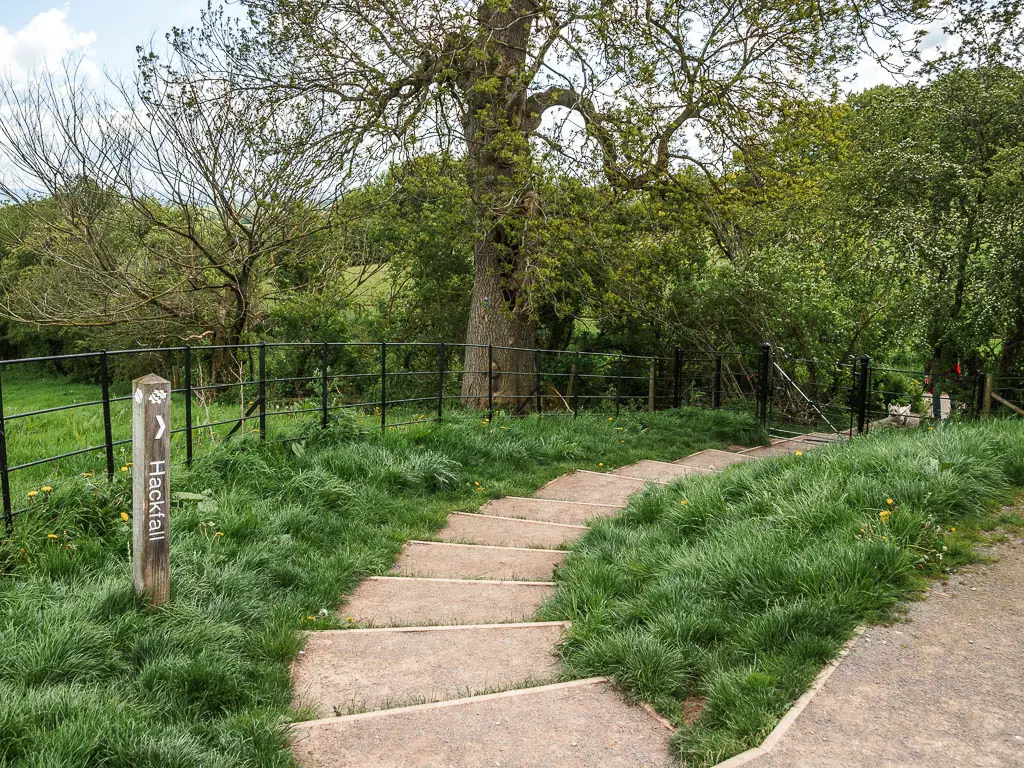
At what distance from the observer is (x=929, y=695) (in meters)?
2.87

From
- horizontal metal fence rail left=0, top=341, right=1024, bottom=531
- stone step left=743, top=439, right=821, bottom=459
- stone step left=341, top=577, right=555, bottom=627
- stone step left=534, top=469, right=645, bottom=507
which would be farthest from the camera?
horizontal metal fence rail left=0, top=341, right=1024, bottom=531

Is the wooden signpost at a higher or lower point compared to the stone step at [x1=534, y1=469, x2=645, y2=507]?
higher

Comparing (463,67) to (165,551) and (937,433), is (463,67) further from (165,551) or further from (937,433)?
(165,551)

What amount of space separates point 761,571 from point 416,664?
1.85 meters

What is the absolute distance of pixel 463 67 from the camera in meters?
11.1

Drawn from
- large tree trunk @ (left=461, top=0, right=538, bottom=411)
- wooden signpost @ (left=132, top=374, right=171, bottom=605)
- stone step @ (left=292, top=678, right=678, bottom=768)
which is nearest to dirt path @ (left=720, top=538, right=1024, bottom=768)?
stone step @ (left=292, top=678, right=678, bottom=768)

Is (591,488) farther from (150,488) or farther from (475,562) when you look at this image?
(150,488)

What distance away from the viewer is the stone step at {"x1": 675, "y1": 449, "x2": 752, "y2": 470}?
9250 mm

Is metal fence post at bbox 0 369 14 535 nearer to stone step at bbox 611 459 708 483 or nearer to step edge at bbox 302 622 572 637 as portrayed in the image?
step edge at bbox 302 622 572 637

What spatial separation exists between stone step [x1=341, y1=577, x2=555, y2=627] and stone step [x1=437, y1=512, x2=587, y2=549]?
3.13 ft

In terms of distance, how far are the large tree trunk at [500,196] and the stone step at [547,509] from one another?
3033mm

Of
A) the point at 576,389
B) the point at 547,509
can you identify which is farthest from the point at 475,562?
the point at 576,389

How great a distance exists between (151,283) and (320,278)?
4.07 m

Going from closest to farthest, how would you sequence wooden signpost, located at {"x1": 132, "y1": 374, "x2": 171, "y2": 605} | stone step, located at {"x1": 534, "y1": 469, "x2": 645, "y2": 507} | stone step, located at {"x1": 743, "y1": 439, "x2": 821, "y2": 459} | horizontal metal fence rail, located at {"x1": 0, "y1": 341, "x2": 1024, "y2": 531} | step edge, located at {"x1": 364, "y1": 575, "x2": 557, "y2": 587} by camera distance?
wooden signpost, located at {"x1": 132, "y1": 374, "x2": 171, "y2": 605}
step edge, located at {"x1": 364, "y1": 575, "x2": 557, "y2": 587}
stone step, located at {"x1": 534, "y1": 469, "x2": 645, "y2": 507}
stone step, located at {"x1": 743, "y1": 439, "x2": 821, "y2": 459}
horizontal metal fence rail, located at {"x1": 0, "y1": 341, "x2": 1024, "y2": 531}
